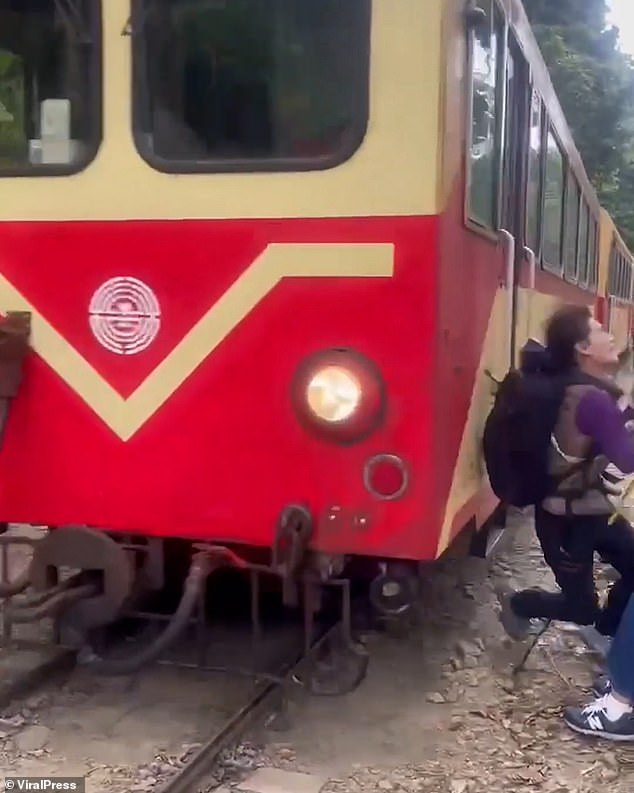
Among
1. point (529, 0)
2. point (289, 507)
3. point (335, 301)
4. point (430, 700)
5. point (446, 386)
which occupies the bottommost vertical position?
point (430, 700)

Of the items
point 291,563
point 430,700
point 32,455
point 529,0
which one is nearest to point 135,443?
point 32,455

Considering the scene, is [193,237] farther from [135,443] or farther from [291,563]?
[291,563]

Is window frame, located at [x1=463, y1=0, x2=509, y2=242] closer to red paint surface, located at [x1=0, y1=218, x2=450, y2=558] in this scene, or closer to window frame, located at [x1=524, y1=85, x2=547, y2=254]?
red paint surface, located at [x1=0, y1=218, x2=450, y2=558]

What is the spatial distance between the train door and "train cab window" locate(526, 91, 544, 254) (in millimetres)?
133

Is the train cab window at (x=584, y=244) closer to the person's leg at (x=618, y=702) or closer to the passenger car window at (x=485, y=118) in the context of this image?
the passenger car window at (x=485, y=118)

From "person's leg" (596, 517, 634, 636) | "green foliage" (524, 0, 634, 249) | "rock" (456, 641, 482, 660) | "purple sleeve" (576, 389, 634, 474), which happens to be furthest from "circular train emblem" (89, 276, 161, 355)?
"green foliage" (524, 0, 634, 249)

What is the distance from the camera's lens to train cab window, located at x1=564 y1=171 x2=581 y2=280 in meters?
7.61

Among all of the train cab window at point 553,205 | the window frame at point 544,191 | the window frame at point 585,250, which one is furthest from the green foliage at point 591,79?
the train cab window at point 553,205

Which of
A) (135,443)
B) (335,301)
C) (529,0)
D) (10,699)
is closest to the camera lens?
(335,301)

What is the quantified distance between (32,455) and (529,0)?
24.8m

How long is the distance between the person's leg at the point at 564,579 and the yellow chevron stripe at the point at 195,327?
136 cm

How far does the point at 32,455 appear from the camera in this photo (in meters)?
3.83

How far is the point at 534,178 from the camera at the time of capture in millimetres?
5586

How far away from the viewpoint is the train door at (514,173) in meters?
4.71
